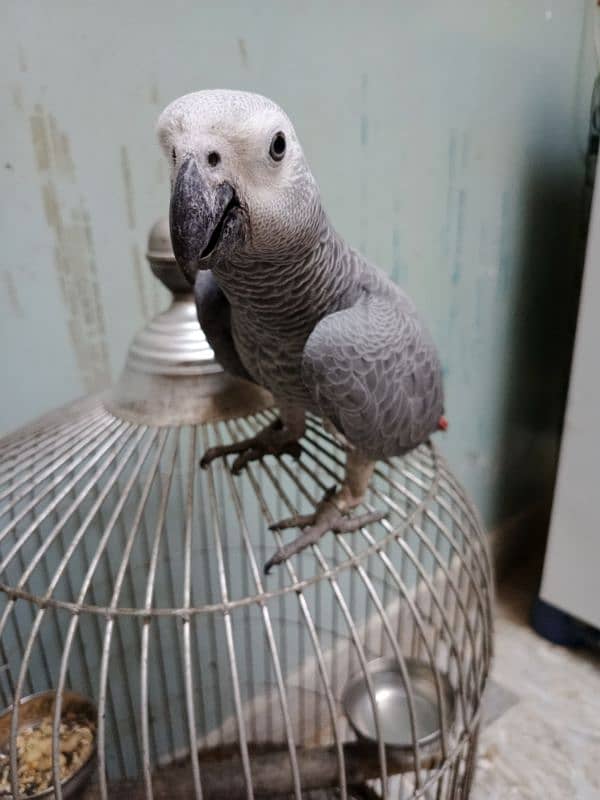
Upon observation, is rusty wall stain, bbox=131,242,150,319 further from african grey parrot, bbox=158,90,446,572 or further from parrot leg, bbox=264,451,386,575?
parrot leg, bbox=264,451,386,575

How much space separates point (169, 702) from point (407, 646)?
1.81 feet

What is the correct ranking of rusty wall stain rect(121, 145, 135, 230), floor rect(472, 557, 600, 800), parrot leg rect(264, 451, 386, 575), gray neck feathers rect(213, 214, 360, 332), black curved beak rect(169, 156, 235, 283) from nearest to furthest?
black curved beak rect(169, 156, 235, 283), gray neck feathers rect(213, 214, 360, 332), parrot leg rect(264, 451, 386, 575), rusty wall stain rect(121, 145, 135, 230), floor rect(472, 557, 600, 800)

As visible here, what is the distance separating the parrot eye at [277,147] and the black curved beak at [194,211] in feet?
0.13

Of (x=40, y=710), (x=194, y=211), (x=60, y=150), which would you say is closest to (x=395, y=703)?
(x=40, y=710)

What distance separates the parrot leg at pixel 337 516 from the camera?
572 mm

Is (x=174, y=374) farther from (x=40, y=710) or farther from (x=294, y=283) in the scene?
(x=40, y=710)

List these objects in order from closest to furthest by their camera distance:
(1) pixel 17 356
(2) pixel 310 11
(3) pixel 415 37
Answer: (1) pixel 17 356 → (2) pixel 310 11 → (3) pixel 415 37

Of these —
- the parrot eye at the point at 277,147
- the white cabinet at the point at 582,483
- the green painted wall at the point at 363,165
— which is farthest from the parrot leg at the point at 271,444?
the white cabinet at the point at 582,483

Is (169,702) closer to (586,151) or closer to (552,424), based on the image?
(552,424)

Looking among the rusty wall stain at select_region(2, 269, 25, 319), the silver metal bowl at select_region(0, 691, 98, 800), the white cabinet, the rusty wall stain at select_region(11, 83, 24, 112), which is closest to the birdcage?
the silver metal bowl at select_region(0, 691, 98, 800)

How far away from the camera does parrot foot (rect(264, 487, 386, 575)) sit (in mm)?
567

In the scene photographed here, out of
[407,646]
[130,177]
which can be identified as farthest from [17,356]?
[407,646]

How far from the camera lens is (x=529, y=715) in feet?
3.68

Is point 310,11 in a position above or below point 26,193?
above
